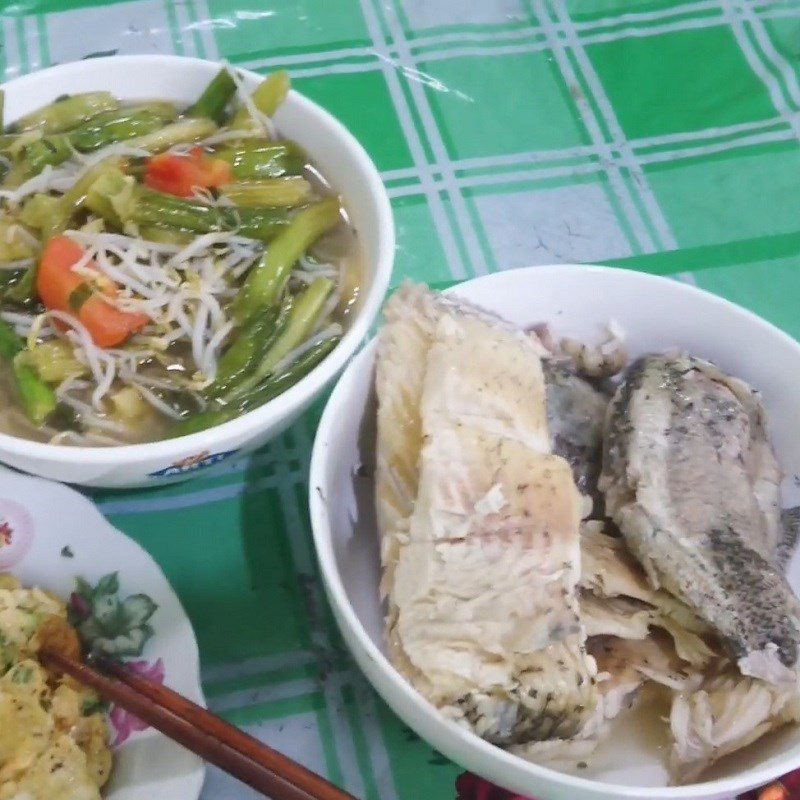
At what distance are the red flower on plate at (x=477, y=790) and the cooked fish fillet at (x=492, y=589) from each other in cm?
16

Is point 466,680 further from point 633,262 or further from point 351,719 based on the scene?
point 633,262

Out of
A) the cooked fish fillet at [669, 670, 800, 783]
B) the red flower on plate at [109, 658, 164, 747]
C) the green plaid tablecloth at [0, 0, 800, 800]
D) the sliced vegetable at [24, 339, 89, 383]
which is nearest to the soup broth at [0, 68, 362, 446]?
the sliced vegetable at [24, 339, 89, 383]

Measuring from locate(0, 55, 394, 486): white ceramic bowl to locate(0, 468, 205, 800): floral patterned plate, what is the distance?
0.05m

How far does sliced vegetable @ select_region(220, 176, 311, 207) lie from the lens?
1.26 metres

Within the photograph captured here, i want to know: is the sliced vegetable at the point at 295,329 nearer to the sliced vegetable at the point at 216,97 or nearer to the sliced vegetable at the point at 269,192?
the sliced vegetable at the point at 269,192

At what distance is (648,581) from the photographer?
0.95m

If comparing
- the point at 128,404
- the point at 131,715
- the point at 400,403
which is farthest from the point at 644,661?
the point at 128,404

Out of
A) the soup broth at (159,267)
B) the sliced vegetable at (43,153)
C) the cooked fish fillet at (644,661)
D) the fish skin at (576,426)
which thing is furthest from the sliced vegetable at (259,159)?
the cooked fish fillet at (644,661)

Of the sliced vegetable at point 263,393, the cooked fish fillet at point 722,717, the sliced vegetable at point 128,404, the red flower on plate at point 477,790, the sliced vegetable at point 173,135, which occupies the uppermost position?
the sliced vegetable at point 173,135

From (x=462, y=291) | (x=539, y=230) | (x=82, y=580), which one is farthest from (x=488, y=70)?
(x=82, y=580)

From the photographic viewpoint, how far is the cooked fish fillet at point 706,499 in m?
0.88

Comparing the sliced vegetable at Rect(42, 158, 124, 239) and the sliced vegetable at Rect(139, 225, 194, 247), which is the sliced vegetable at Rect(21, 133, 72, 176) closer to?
the sliced vegetable at Rect(42, 158, 124, 239)

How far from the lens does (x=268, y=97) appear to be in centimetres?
129

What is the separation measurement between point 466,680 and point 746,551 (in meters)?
0.33
